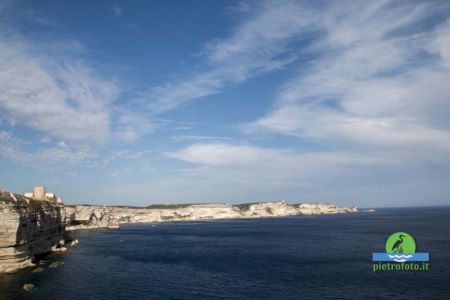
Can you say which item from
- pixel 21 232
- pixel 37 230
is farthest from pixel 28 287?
pixel 37 230

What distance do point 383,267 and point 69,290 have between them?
175 feet

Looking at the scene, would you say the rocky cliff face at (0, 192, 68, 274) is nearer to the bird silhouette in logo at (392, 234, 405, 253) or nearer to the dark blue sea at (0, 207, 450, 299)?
the dark blue sea at (0, 207, 450, 299)

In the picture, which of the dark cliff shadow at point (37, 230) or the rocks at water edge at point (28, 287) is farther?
the dark cliff shadow at point (37, 230)

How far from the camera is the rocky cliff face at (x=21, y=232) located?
6431 centimetres

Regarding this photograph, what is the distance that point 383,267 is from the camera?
226 ft

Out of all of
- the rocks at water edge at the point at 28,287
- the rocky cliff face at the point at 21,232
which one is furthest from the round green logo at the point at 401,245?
the rocky cliff face at the point at 21,232

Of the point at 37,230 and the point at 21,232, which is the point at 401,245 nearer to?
the point at 21,232

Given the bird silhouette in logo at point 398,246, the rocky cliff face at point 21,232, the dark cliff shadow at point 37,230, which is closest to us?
the rocky cliff face at point 21,232

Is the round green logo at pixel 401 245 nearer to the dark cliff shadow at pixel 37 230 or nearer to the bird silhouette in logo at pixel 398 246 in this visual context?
the bird silhouette in logo at pixel 398 246

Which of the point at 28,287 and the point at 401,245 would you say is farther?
the point at 401,245

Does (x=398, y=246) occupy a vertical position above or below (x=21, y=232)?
below

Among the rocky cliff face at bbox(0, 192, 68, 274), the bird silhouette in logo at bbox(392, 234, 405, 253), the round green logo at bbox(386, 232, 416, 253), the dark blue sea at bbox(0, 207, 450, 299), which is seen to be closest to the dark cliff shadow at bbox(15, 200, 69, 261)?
the rocky cliff face at bbox(0, 192, 68, 274)

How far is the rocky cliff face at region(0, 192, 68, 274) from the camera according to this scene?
64.3m

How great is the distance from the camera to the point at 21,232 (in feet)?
226
